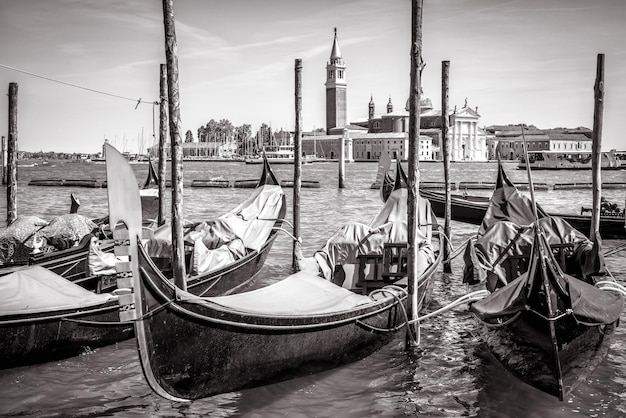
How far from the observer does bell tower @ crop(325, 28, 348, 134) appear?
279 ft

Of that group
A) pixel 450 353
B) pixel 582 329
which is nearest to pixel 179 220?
pixel 450 353

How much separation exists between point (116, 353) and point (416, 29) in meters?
3.77

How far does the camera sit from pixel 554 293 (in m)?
4.16

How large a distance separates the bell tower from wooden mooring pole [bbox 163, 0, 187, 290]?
Result: 80.4 meters

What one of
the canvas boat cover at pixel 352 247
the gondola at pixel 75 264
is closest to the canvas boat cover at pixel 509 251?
the canvas boat cover at pixel 352 247

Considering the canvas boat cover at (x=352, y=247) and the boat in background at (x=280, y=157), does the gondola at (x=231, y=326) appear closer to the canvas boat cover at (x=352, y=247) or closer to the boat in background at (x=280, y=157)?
the canvas boat cover at (x=352, y=247)

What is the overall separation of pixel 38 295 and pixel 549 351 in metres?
3.82

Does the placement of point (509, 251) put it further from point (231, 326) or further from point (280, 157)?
point (280, 157)

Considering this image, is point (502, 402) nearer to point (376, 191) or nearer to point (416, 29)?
point (416, 29)

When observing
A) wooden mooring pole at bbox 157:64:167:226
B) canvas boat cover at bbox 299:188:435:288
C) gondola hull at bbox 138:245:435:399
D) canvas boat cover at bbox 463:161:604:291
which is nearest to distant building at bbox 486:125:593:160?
wooden mooring pole at bbox 157:64:167:226

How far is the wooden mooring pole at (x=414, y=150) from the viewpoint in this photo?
539 centimetres

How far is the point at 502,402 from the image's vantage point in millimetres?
4613

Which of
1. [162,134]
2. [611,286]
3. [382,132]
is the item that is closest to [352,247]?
[611,286]

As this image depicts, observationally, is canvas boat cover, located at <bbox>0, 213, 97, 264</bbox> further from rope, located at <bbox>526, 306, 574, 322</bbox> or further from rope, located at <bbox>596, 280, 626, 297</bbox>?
rope, located at <bbox>596, 280, 626, 297</bbox>
